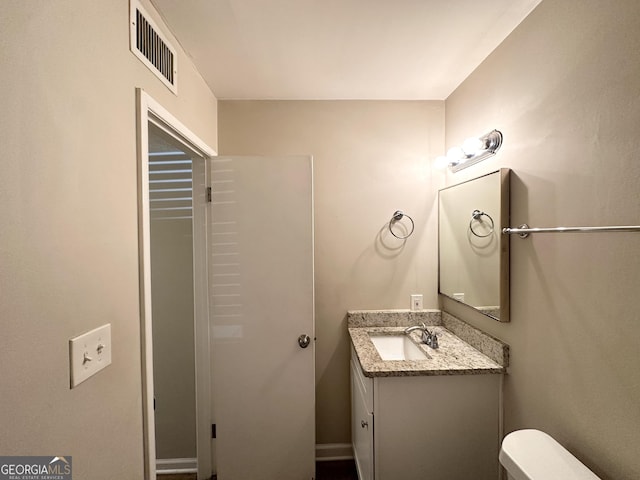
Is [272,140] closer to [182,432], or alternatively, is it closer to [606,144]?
[606,144]

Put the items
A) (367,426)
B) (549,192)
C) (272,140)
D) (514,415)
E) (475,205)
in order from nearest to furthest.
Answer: (549,192) < (514,415) < (367,426) < (475,205) < (272,140)

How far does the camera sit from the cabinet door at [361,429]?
1.39 m

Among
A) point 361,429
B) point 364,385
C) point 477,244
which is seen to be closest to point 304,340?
point 364,385

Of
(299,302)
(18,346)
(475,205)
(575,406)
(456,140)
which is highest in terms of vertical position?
(456,140)

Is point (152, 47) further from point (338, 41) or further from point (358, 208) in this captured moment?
point (358, 208)

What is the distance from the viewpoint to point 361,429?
161 cm

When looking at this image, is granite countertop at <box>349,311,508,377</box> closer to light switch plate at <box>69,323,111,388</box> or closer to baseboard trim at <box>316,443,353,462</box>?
baseboard trim at <box>316,443,353,462</box>

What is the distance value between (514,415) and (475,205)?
1.02 m

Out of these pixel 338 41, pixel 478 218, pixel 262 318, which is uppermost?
pixel 338 41

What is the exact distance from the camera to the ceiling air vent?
1006 millimetres

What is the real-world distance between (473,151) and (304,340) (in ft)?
4.78

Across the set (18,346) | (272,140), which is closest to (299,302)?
(272,140)

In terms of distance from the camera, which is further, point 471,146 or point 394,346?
point 394,346

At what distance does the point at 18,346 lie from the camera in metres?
0.60
